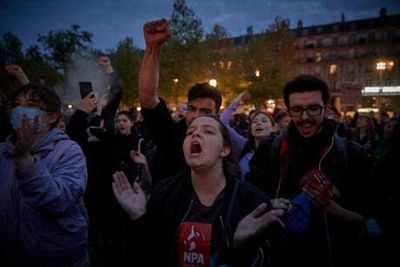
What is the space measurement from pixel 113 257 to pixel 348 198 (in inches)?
154

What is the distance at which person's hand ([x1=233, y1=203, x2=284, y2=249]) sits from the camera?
6.64 feet

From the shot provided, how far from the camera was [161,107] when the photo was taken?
125 inches

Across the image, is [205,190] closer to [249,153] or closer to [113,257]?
[249,153]

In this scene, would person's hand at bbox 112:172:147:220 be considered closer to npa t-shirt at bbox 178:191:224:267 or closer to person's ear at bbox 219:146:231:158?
npa t-shirt at bbox 178:191:224:267

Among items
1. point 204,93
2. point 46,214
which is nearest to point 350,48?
point 204,93

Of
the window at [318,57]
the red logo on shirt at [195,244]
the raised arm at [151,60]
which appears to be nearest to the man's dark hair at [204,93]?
the raised arm at [151,60]

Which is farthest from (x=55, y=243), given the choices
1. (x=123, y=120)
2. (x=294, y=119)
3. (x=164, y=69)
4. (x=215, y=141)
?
(x=164, y=69)

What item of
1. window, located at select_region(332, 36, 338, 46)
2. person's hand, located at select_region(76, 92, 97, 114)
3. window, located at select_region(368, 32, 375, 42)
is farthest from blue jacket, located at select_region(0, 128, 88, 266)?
window, located at select_region(332, 36, 338, 46)

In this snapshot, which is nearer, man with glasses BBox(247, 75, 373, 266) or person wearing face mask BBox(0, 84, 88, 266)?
person wearing face mask BBox(0, 84, 88, 266)

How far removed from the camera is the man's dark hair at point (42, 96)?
2762mm

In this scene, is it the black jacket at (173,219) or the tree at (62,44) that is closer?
the black jacket at (173,219)

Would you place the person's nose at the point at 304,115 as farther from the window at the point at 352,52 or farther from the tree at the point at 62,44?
the window at the point at 352,52

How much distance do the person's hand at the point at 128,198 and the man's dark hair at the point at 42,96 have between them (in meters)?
0.97

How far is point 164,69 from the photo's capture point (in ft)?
84.8
